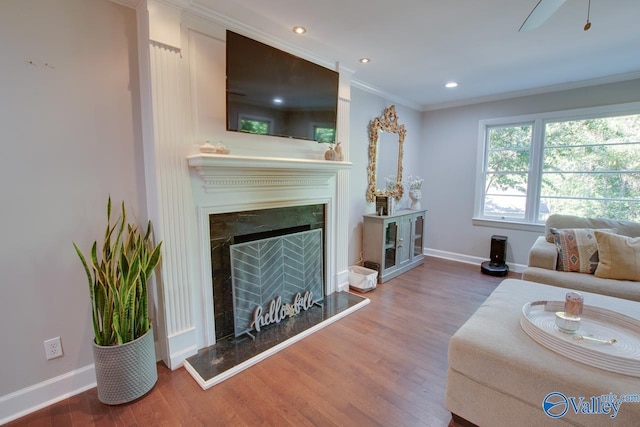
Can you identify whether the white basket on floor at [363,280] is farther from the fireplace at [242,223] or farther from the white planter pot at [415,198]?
the white planter pot at [415,198]

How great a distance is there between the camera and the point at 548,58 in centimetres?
281

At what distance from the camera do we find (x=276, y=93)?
2.28 meters

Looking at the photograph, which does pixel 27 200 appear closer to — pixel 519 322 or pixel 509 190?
pixel 519 322

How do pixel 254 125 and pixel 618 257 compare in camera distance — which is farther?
pixel 618 257

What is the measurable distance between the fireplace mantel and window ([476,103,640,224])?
274 centimetres

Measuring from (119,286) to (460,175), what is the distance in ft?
14.8

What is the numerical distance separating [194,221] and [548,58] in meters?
3.58

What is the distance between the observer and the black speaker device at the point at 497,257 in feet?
12.9

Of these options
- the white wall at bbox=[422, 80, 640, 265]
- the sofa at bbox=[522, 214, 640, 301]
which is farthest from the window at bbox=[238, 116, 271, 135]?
the white wall at bbox=[422, 80, 640, 265]

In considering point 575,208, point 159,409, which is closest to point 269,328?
point 159,409

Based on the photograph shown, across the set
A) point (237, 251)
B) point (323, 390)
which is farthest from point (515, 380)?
point (237, 251)

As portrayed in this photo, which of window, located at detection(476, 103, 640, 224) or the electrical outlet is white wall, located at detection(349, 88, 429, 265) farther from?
the electrical outlet

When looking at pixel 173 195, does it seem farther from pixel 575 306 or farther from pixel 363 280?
pixel 575 306

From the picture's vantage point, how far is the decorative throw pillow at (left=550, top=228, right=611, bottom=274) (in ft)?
8.40
